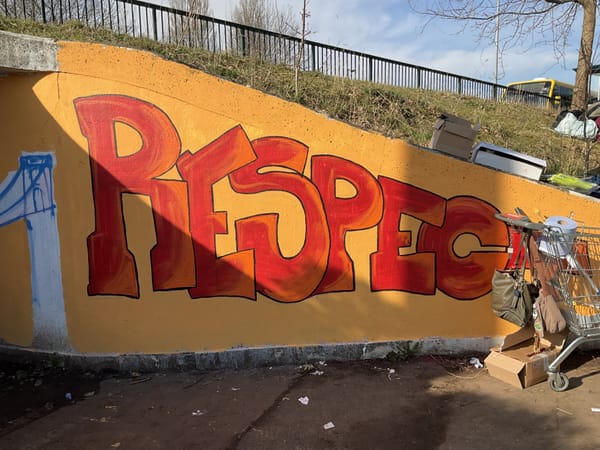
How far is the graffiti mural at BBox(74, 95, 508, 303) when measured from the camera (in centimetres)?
433

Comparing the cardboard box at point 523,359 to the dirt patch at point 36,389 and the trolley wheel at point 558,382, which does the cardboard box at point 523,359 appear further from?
the dirt patch at point 36,389

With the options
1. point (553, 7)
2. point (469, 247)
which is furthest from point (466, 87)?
point (469, 247)

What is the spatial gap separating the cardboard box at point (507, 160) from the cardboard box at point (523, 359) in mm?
1633

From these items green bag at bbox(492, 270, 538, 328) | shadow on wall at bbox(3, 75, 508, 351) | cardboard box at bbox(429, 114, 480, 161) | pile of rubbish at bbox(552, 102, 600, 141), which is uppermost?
pile of rubbish at bbox(552, 102, 600, 141)

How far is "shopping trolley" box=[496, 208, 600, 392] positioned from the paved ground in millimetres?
411

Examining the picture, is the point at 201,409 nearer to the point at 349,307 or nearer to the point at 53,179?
the point at 349,307

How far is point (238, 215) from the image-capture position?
4.41 metres

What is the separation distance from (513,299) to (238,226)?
2.46 meters

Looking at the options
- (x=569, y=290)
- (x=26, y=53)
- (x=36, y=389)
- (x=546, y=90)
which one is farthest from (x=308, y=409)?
(x=546, y=90)

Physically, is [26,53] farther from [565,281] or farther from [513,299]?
[565,281]

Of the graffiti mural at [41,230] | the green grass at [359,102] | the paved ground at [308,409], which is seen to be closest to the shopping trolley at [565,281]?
the paved ground at [308,409]

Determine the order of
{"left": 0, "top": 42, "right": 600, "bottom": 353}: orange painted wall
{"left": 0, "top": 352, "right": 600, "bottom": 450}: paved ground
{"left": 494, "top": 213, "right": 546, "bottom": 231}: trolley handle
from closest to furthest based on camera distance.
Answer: {"left": 0, "top": 352, "right": 600, "bottom": 450}: paved ground < {"left": 494, "top": 213, "right": 546, "bottom": 231}: trolley handle < {"left": 0, "top": 42, "right": 600, "bottom": 353}: orange painted wall

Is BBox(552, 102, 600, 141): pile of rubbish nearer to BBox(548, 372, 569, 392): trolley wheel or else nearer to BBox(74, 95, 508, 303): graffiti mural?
BBox(74, 95, 508, 303): graffiti mural

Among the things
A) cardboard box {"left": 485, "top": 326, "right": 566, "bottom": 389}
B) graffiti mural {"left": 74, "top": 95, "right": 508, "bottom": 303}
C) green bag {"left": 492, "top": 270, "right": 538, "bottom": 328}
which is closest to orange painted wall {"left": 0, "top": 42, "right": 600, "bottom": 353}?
graffiti mural {"left": 74, "top": 95, "right": 508, "bottom": 303}
